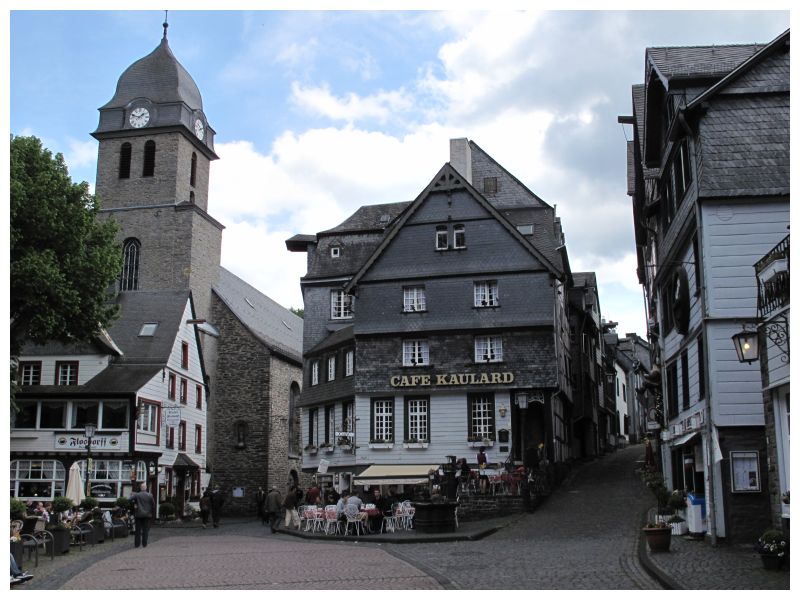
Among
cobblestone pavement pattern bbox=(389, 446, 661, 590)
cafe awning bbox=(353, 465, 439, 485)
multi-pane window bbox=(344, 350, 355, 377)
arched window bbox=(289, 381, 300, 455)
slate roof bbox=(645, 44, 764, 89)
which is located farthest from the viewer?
arched window bbox=(289, 381, 300, 455)

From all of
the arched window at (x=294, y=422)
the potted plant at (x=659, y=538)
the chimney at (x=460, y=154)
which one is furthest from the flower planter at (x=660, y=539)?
the arched window at (x=294, y=422)

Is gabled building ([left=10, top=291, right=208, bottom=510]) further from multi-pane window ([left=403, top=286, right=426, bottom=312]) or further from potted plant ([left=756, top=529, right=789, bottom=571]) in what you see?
potted plant ([left=756, top=529, right=789, bottom=571])

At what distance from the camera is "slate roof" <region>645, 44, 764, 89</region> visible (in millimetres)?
22644

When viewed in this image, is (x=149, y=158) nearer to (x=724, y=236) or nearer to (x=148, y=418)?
(x=148, y=418)

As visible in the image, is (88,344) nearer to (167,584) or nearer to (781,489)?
(167,584)

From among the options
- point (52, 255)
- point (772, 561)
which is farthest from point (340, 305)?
Answer: point (772, 561)

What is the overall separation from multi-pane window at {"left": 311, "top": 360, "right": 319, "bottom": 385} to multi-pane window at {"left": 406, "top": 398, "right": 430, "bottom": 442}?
710cm

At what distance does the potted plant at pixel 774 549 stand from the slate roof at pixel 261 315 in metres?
43.7

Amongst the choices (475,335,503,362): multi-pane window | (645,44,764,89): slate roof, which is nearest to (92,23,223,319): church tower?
(475,335,503,362): multi-pane window

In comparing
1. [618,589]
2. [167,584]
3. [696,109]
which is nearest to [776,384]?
[618,589]

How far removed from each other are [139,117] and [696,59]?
42784 millimetres
